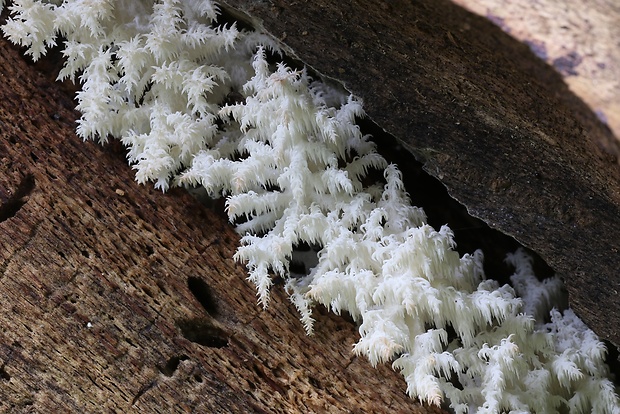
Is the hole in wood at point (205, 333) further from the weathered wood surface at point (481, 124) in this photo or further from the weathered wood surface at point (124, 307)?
the weathered wood surface at point (481, 124)

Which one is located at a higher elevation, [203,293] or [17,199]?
[17,199]

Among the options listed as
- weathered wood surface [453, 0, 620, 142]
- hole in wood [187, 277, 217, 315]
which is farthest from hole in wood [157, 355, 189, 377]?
weathered wood surface [453, 0, 620, 142]

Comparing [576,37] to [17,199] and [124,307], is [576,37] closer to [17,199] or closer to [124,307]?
[124,307]

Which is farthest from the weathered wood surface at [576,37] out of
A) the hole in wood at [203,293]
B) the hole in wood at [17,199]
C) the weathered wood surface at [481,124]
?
the hole in wood at [17,199]

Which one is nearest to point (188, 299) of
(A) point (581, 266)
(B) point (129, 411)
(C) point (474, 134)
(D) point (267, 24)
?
(B) point (129, 411)

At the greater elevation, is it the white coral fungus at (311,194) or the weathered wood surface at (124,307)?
the white coral fungus at (311,194)

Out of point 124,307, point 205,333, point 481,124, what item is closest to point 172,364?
point 205,333
